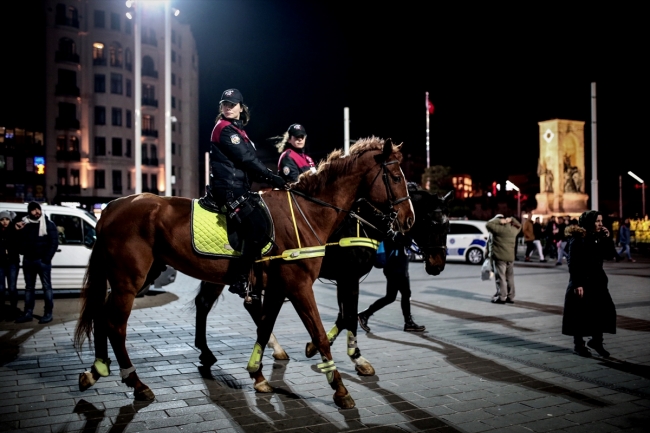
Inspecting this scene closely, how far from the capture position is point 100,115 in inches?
2275

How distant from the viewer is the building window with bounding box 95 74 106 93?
5797 centimetres

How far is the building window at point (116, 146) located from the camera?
57.9 meters

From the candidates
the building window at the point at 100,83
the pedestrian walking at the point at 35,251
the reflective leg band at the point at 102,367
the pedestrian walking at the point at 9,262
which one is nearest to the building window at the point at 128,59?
the building window at the point at 100,83

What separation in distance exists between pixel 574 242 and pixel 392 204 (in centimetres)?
330

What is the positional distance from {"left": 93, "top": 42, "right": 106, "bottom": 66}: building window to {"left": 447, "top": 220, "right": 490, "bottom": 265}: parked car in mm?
48060

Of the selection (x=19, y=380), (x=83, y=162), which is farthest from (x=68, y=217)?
(x=83, y=162)

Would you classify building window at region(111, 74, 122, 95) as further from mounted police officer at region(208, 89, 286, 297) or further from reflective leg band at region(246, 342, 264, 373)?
reflective leg band at region(246, 342, 264, 373)

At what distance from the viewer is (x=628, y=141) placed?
62406 millimetres

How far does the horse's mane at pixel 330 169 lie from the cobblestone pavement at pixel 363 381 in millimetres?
2090

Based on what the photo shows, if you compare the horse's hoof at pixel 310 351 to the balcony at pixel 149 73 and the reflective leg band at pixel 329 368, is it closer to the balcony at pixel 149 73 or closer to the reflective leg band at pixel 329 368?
the reflective leg band at pixel 329 368

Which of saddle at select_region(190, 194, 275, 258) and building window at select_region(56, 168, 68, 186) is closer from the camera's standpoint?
saddle at select_region(190, 194, 275, 258)

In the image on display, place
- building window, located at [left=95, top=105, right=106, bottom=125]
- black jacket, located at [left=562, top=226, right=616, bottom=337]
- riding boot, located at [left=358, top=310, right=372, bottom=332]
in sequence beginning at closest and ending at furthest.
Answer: black jacket, located at [left=562, top=226, right=616, bottom=337]
riding boot, located at [left=358, top=310, right=372, bottom=332]
building window, located at [left=95, top=105, right=106, bottom=125]

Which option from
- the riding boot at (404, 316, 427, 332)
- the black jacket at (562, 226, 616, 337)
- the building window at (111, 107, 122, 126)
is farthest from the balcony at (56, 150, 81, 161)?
the black jacket at (562, 226, 616, 337)

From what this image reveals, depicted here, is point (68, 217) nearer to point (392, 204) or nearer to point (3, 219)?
point (3, 219)
